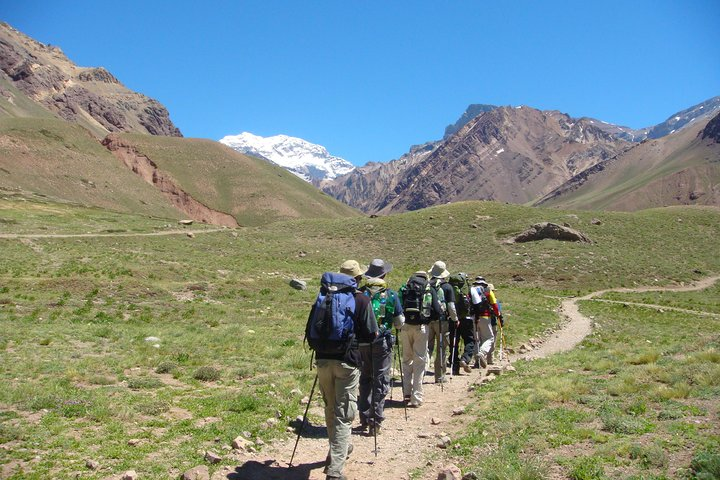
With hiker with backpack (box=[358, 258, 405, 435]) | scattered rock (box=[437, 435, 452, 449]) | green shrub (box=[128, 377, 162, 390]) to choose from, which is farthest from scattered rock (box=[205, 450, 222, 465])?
green shrub (box=[128, 377, 162, 390])

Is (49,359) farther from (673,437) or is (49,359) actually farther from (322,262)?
(322,262)

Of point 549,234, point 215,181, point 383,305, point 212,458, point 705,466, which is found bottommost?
point 212,458

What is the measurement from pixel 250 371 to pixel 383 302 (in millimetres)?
5453

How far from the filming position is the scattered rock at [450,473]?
6.70 meters

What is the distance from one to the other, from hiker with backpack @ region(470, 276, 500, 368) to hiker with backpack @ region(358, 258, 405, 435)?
6.26 metres

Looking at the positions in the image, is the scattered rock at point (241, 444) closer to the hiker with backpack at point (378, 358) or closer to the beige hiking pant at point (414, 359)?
the hiker with backpack at point (378, 358)

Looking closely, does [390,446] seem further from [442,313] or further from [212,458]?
[442,313]

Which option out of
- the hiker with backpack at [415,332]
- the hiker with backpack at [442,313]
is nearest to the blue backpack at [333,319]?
the hiker with backpack at [415,332]

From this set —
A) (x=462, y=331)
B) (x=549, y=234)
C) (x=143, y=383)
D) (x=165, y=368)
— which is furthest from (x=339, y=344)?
(x=549, y=234)

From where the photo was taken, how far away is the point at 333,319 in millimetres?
7094

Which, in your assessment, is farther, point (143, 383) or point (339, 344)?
point (143, 383)

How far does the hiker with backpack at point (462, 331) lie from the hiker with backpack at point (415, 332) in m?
2.84

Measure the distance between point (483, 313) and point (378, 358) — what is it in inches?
267

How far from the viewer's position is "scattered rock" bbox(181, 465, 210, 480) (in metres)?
6.93
